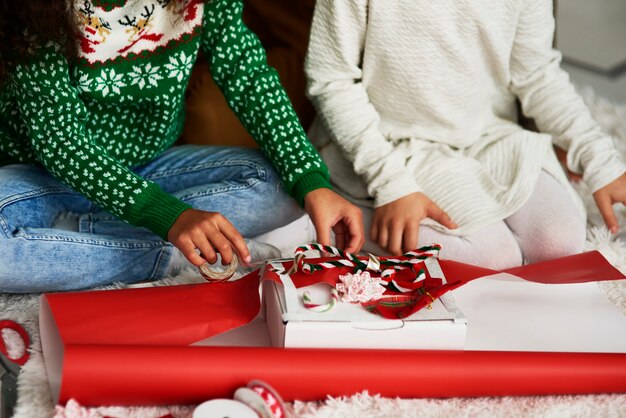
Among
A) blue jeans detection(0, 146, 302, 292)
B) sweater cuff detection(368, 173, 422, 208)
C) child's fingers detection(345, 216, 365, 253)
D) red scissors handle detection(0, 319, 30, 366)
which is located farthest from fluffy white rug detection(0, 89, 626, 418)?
sweater cuff detection(368, 173, 422, 208)

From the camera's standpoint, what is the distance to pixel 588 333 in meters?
0.84

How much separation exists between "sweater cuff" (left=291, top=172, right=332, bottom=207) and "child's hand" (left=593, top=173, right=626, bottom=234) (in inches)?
16.4

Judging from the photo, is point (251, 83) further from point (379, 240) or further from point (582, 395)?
point (582, 395)

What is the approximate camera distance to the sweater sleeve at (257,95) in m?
0.98

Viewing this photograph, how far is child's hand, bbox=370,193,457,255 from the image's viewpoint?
985mm

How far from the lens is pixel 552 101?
1135 mm

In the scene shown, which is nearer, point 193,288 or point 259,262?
point 193,288

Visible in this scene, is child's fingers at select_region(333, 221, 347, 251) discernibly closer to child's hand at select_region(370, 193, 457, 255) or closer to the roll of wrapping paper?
child's hand at select_region(370, 193, 457, 255)

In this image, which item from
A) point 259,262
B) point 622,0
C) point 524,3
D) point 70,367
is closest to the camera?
point 70,367

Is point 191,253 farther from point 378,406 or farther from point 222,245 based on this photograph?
point 378,406

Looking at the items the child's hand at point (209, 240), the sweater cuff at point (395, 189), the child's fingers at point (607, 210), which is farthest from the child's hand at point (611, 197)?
the child's hand at point (209, 240)

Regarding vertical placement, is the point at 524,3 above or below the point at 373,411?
above

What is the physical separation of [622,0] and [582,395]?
1.87 metres

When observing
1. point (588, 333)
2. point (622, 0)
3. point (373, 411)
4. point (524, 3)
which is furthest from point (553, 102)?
point (622, 0)
